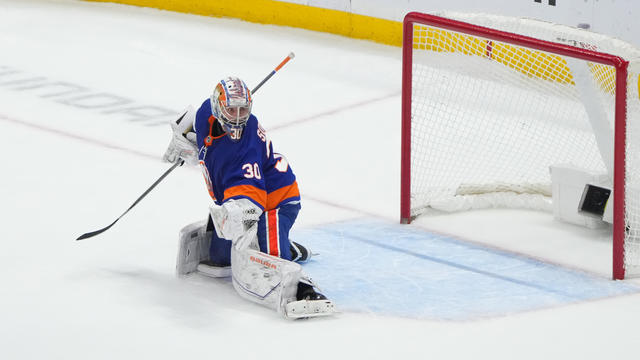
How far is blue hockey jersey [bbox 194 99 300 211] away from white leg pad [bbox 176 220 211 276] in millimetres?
165

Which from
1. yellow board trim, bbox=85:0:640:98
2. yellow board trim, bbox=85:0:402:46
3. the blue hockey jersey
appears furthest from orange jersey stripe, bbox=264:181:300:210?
yellow board trim, bbox=85:0:402:46

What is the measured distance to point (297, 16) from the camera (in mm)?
8875

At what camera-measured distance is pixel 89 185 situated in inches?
225

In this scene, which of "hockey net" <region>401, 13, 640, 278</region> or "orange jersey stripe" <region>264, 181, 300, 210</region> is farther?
"hockey net" <region>401, 13, 640, 278</region>

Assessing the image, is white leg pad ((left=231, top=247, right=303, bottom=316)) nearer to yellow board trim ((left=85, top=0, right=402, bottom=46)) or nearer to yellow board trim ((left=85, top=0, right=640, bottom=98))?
yellow board trim ((left=85, top=0, right=640, bottom=98))

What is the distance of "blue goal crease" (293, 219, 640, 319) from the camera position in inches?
168

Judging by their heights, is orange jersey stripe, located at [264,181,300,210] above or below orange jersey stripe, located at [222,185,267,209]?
below

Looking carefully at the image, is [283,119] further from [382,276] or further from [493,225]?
[382,276]

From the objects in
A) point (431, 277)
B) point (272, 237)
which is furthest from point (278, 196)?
point (431, 277)

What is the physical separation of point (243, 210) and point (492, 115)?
204 cm

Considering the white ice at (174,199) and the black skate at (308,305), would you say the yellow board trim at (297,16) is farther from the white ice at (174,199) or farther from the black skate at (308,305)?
the black skate at (308,305)

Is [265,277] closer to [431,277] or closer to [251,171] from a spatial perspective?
[251,171]

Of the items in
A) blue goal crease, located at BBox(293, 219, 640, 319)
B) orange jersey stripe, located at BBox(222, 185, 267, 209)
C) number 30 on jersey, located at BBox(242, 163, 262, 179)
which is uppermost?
number 30 on jersey, located at BBox(242, 163, 262, 179)

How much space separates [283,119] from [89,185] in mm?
1580
